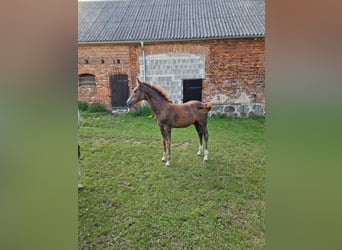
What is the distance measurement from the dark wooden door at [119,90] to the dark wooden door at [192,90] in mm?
694

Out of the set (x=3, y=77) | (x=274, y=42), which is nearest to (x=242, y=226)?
(x=274, y=42)

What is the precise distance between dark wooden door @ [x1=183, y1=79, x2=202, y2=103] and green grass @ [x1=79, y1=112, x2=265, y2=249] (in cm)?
36

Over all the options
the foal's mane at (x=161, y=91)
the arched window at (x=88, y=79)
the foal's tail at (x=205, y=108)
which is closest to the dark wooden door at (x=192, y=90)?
the foal's tail at (x=205, y=108)

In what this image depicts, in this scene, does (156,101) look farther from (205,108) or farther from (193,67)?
Answer: (193,67)

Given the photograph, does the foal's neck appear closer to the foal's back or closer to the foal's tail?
the foal's back

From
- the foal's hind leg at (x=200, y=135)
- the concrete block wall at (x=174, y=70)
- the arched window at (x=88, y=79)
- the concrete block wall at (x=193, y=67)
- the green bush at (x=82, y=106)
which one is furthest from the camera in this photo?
the concrete block wall at (x=174, y=70)

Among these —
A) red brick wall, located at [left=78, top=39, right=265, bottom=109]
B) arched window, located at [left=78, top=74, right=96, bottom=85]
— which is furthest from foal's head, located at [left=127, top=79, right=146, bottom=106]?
arched window, located at [left=78, top=74, right=96, bottom=85]

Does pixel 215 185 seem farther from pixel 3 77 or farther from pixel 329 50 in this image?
pixel 3 77

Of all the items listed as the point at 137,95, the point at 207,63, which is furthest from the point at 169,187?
the point at 207,63

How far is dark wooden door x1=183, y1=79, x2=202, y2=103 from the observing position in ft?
8.97

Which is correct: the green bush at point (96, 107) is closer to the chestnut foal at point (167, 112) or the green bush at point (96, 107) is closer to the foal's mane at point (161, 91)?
the chestnut foal at point (167, 112)

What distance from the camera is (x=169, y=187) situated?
6.78ft

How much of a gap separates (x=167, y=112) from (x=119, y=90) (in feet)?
2.37

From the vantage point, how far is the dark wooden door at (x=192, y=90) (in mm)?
2734
